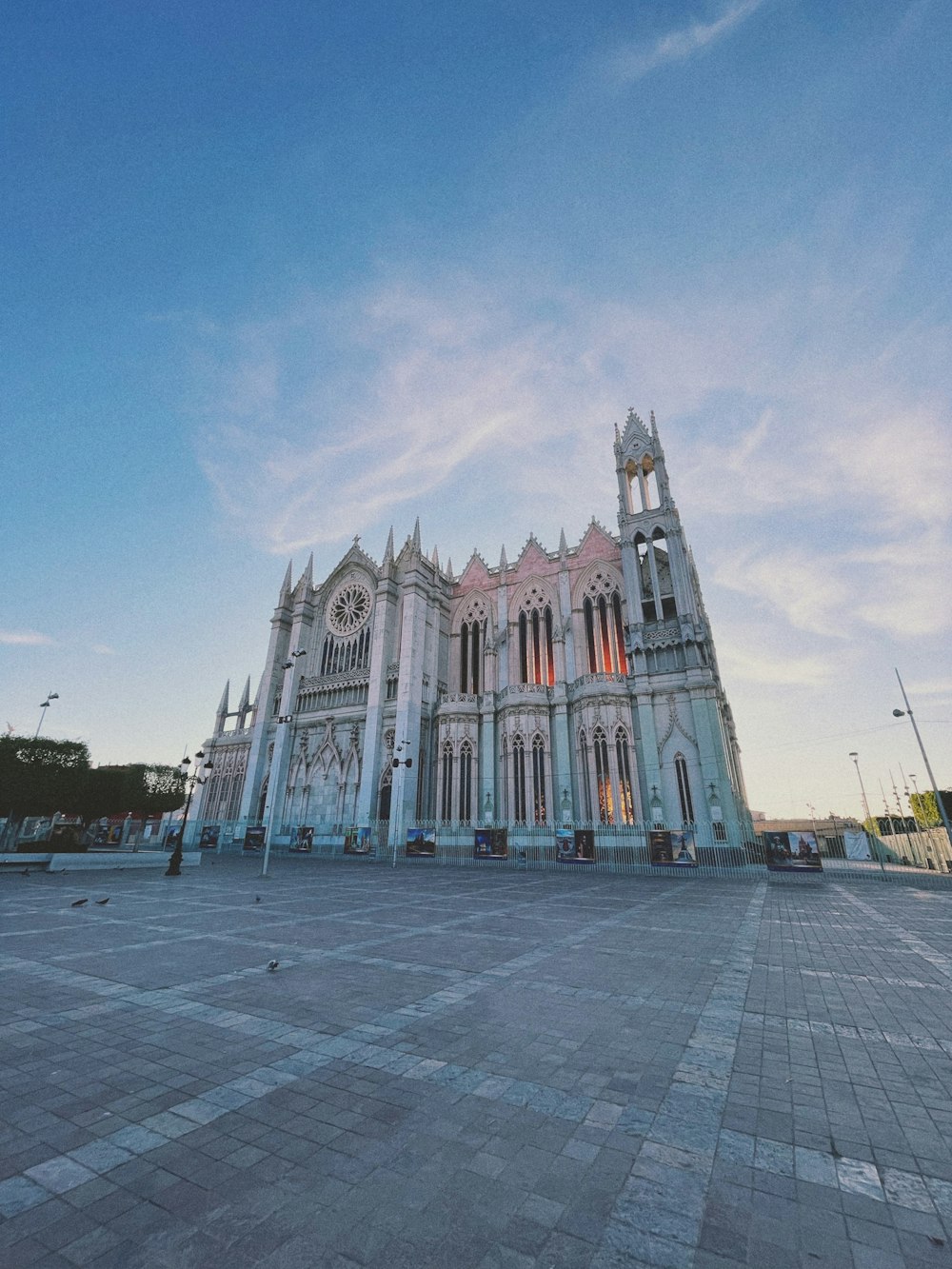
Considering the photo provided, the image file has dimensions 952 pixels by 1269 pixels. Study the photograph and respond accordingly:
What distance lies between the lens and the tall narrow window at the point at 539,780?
115ft

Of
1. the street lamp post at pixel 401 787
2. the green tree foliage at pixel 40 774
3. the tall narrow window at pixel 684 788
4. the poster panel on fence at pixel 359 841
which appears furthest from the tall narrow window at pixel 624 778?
the green tree foliage at pixel 40 774

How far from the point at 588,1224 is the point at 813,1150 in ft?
5.91

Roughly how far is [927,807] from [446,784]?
190 ft

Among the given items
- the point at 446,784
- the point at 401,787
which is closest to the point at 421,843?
the point at 401,787

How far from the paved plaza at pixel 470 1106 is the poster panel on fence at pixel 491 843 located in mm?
21691

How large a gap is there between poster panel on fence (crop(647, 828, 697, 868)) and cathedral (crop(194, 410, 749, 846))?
11.3 feet

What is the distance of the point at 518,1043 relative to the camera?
5.08 m

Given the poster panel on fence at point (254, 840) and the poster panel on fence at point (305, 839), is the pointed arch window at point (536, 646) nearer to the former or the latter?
the poster panel on fence at point (305, 839)

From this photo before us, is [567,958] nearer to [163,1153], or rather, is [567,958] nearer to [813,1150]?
[813,1150]

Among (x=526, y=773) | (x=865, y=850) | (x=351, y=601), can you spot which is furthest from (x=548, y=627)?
(x=865, y=850)

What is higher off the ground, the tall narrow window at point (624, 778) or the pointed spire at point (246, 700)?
the pointed spire at point (246, 700)

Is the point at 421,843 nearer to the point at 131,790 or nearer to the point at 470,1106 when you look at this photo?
the point at 131,790

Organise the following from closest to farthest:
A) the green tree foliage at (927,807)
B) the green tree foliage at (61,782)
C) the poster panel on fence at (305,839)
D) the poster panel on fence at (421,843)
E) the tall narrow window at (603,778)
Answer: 1. the green tree foliage at (61,782)
2. the poster panel on fence at (421,843)
3. the tall narrow window at (603,778)
4. the poster panel on fence at (305,839)
5. the green tree foliage at (927,807)

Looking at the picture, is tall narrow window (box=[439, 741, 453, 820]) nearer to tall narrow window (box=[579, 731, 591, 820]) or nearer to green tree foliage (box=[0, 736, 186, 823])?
tall narrow window (box=[579, 731, 591, 820])
